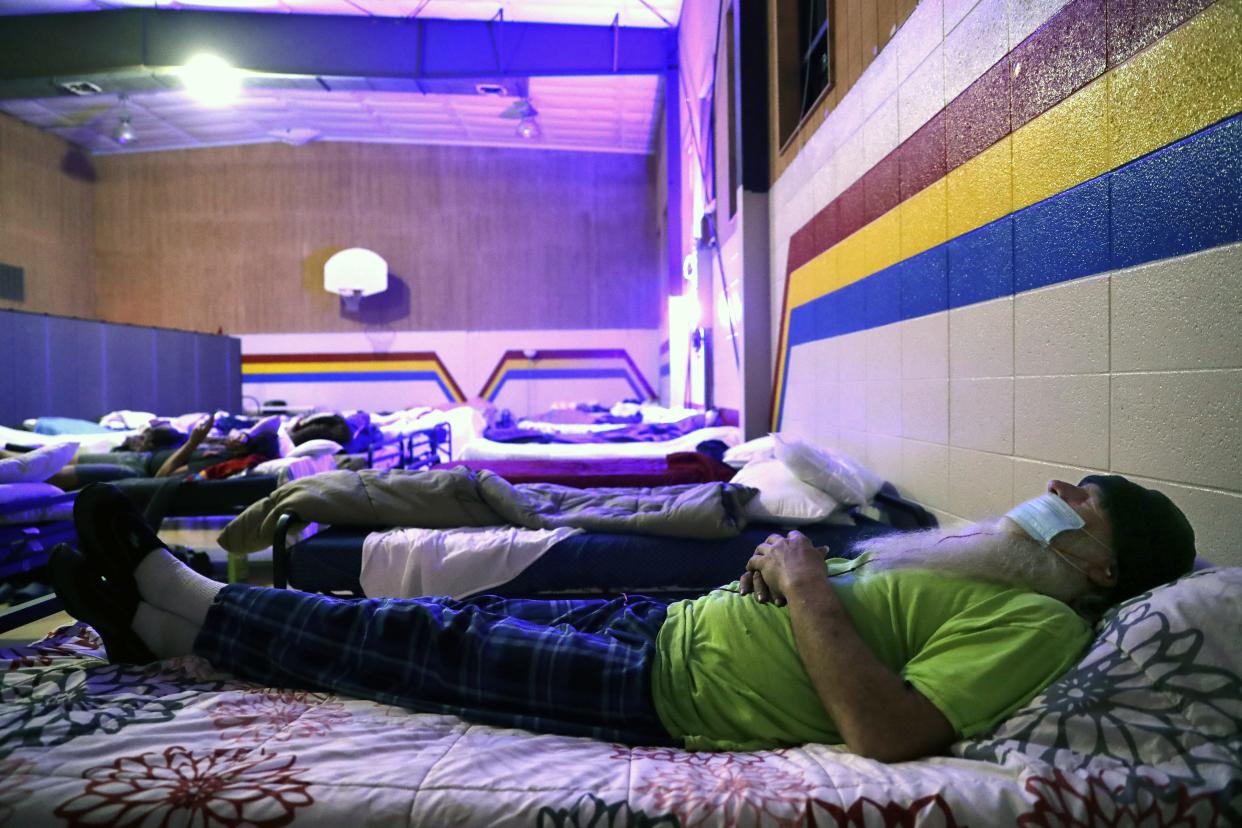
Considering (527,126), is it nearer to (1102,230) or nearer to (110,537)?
(110,537)

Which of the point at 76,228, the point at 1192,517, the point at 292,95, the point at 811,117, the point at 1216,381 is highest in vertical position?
the point at 292,95

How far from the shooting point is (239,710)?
123 cm

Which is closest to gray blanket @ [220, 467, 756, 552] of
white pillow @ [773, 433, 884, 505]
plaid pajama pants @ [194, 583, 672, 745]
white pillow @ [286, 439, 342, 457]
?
white pillow @ [773, 433, 884, 505]

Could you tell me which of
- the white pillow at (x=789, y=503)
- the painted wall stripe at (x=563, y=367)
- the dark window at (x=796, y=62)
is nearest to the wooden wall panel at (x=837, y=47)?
the dark window at (x=796, y=62)

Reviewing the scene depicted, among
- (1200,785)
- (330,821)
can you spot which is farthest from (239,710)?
(1200,785)

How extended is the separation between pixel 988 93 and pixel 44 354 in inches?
250

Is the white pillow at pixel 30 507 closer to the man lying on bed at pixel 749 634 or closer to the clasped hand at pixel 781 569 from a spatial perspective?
the man lying on bed at pixel 749 634

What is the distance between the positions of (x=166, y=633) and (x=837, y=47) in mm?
2910

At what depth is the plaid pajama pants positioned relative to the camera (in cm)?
125

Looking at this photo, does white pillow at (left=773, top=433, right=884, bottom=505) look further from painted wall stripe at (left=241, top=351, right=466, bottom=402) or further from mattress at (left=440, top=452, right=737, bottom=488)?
painted wall stripe at (left=241, top=351, right=466, bottom=402)

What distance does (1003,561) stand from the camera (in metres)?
1.21

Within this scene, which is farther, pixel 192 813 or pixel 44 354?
pixel 44 354

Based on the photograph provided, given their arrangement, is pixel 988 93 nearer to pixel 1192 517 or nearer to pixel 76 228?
pixel 1192 517

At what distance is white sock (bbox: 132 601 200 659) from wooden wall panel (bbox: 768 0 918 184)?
245 cm
